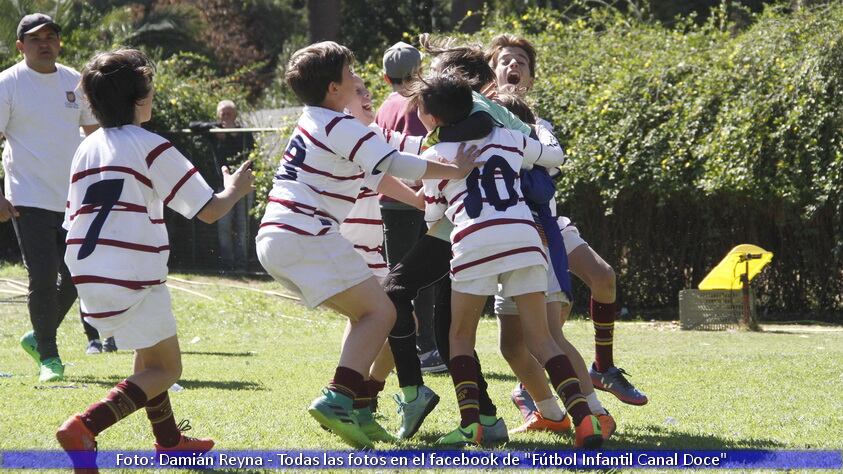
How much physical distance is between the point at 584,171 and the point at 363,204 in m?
7.01

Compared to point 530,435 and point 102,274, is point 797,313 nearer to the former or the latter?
point 530,435

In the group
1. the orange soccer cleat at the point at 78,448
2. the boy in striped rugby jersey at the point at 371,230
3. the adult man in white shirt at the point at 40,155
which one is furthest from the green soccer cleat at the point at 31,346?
the orange soccer cleat at the point at 78,448

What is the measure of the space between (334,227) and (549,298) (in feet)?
3.46

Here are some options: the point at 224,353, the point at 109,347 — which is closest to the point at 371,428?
the point at 224,353

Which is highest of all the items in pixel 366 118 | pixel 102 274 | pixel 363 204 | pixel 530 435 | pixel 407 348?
pixel 366 118

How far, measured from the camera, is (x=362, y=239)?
5430 millimetres

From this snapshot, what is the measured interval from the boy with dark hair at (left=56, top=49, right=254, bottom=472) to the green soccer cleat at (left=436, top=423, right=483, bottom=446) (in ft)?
3.24

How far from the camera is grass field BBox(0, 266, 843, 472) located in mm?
5012

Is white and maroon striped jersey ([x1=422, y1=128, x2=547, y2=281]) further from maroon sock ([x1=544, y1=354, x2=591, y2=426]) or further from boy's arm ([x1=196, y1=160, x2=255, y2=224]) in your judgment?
boy's arm ([x1=196, y1=160, x2=255, y2=224])

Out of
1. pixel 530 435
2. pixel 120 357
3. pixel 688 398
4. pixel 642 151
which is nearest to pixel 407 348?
pixel 530 435

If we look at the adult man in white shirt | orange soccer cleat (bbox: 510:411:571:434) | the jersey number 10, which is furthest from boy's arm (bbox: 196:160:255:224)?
the adult man in white shirt

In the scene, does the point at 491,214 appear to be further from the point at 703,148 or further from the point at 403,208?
the point at 703,148

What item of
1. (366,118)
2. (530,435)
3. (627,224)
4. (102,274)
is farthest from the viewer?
(627,224)

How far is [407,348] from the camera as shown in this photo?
517 centimetres
